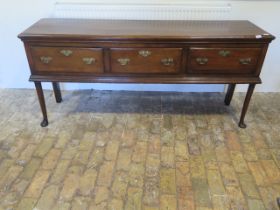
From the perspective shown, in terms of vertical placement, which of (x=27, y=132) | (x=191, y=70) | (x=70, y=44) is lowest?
(x=27, y=132)

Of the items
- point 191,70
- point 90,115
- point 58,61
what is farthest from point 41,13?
point 191,70

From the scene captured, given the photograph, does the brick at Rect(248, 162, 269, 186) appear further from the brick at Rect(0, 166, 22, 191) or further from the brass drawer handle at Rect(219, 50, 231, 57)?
the brick at Rect(0, 166, 22, 191)

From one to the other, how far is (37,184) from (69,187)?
0.22 m

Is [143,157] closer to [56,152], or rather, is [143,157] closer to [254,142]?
[56,152]

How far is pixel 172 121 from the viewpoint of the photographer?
226 centimetres

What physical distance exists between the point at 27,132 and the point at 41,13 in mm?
1105

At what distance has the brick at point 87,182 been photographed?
1.63 m

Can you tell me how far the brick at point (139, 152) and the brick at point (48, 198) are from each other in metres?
0.58

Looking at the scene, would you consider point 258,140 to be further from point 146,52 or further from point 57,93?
point 57,93

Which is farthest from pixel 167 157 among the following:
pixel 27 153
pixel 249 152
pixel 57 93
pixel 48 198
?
pixel 57 93

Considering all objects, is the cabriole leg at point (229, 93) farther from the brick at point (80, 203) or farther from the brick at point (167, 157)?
the brick at point (80, 203)

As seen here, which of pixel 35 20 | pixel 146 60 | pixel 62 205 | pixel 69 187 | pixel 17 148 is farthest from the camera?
pixel 35 20

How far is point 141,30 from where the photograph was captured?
188 cm

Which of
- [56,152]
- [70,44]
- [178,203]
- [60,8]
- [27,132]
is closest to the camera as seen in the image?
[178,203]
